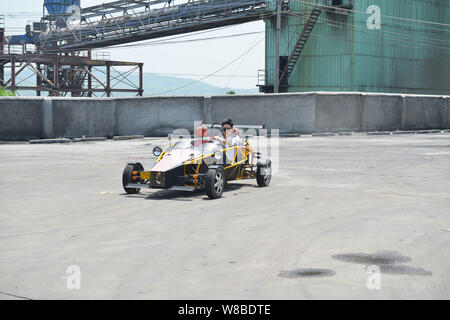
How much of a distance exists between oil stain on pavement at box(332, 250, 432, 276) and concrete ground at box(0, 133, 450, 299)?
2cm

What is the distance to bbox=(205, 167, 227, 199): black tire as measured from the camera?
1062 cm

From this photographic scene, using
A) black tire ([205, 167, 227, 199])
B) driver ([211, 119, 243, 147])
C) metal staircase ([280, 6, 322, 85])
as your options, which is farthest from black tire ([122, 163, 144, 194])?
metal staircase ([280, 6, 322, 85])

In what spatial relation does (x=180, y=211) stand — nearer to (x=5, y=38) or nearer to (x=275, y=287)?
(x=275, y=287)

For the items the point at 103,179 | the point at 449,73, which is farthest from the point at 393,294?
the point at 449,73

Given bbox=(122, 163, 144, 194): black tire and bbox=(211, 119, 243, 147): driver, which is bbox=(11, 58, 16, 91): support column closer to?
bbox=(211, 119, 243, 147): driver

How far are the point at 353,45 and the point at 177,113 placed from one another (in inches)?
879

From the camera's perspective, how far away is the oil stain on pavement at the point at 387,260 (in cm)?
607

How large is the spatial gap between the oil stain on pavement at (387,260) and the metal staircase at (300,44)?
41675 mm

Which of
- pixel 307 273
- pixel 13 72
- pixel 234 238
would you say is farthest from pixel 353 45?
pixel 307 273

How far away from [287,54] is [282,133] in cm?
2255

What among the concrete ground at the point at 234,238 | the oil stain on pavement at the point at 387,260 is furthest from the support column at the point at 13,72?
the oil stain on pavement at the point at 387,260

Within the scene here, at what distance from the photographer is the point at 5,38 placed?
64688mm

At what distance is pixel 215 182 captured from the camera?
35.6 feet

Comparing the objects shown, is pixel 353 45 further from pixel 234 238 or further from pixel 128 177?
pixel 234 238
